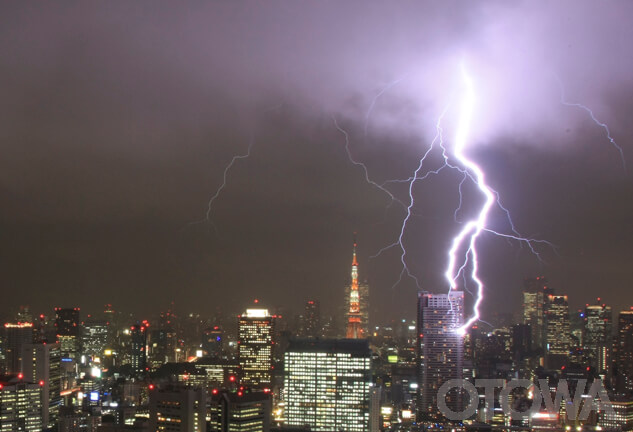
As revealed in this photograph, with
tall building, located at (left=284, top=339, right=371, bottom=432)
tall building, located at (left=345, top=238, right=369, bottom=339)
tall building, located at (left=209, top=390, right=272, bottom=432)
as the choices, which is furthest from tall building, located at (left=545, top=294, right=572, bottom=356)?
tall building, located at (left=209, top=390, right=272, bottom=432)

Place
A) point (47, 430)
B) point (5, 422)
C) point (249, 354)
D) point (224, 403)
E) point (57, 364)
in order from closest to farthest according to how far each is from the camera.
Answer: point (224, 403), point (5, 422), point (47, 430), point (57, 364), point (249, 354)

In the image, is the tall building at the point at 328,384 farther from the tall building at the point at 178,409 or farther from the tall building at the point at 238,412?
the tall building at the point at 178,409

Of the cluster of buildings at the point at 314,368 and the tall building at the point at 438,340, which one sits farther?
the tall building at the point at 438,340

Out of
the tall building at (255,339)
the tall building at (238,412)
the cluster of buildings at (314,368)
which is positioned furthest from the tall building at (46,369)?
the tall building at (238,412)

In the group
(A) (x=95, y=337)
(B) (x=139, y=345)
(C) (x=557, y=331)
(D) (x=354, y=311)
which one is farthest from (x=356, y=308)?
(A) (x=95, y=337)

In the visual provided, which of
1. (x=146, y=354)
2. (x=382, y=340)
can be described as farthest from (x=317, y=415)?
(x=146, y=354)

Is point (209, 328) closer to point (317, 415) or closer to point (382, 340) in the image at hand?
point (382, 340)

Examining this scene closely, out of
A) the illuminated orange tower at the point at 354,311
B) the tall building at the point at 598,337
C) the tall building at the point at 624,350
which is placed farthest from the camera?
the tall building at the point at 598,337
